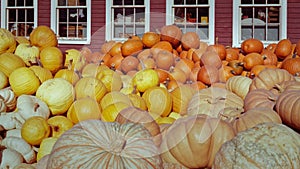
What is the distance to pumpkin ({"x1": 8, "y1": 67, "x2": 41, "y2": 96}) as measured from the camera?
3613mm

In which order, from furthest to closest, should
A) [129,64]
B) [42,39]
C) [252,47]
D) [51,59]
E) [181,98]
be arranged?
[252,47] → [129,64] → [42,39] → [51,59] → [181,98]

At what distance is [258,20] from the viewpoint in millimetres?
8562

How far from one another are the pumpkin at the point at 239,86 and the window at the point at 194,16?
440 cm

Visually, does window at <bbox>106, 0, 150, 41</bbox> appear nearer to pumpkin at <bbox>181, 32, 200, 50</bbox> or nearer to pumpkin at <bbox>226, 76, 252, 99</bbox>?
pumpkin at <bbox>181, 32, 200, 50</bbox>

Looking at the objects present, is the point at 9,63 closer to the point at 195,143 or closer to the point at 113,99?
the point at 113,99

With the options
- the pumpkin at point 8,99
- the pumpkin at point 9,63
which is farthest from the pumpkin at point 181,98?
the pumpkin at point 9,63

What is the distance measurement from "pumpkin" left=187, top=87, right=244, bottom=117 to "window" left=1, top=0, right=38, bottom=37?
7203 mm

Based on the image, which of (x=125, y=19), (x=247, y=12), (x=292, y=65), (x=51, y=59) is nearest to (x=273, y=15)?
(x=247, y=12)

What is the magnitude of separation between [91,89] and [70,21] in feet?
20.6

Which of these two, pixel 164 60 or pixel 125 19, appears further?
pixel 125 19

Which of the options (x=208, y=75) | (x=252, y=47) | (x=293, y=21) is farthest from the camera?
(x=293, y=21)

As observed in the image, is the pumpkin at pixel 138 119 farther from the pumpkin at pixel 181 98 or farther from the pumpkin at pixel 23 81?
the pumpkin at pixel 23 81

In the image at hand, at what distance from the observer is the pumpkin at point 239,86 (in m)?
4.14

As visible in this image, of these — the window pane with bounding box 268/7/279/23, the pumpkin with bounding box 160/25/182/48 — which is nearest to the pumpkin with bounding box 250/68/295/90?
the pumpkin with bounding box 160/25/182/48
